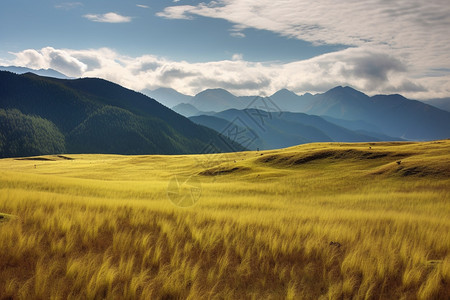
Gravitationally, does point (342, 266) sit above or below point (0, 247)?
below

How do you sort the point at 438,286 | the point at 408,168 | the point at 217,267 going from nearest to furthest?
the point at 438,286, the point at 217,267, the point at 408,168

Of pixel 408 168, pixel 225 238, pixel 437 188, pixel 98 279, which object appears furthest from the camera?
pixel 408 168

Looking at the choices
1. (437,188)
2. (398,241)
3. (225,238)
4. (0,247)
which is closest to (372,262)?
(398,241)

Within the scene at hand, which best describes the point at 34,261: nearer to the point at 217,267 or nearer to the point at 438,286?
the point at 217,267

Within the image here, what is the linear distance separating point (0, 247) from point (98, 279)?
2.32m

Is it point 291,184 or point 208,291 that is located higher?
point 208,291

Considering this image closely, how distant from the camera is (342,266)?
527 centimetres

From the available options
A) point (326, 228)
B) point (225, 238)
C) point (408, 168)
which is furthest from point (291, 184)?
point (225, 238)

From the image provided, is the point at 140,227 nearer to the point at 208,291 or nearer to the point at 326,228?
the point at 208,291

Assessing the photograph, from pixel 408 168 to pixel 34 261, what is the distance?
3098 centimetres

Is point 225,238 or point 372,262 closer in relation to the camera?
point 372,262

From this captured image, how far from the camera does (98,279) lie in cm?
407

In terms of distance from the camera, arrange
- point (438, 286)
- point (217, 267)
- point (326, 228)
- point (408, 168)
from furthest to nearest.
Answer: point (408, 168)
point (326, 228)
point (217, 267)
point (438, 286)

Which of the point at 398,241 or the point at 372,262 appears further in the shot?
the point at 398,241
